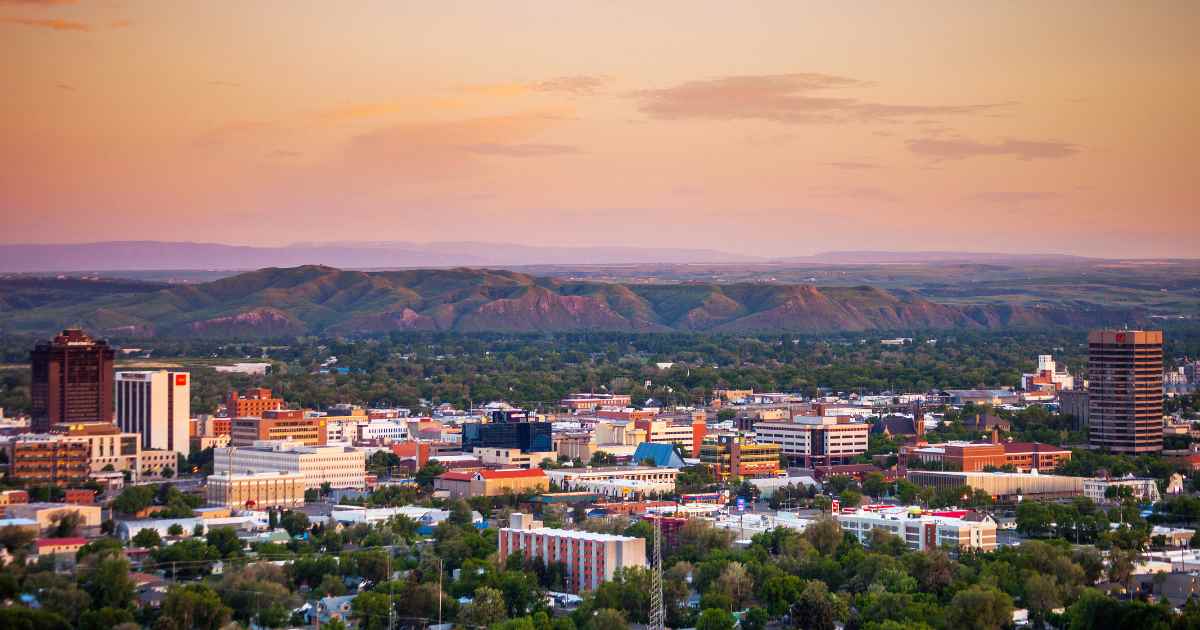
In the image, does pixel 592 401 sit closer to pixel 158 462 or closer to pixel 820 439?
pixel 820 439

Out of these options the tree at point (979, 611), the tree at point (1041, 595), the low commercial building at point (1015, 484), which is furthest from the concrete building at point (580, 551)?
the low commercial building at point (1015, 484)

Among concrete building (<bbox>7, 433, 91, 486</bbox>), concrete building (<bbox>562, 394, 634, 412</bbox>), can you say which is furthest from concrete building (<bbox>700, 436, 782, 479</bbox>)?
concrete building (<bbox>7, 433, 91, 486</bbox>)

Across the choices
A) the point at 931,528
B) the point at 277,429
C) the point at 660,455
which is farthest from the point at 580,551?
the point at 277,429

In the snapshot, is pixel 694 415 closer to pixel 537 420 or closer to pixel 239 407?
pixel 537 420

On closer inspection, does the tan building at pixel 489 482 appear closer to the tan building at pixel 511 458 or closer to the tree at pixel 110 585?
the tan building at pixel 511 458

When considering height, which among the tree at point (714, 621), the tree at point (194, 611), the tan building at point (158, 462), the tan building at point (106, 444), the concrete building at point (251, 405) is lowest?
the tree at point (714, 621)

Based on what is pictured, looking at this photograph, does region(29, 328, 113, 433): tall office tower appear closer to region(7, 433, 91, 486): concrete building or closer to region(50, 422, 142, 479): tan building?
region(50, 422, 142, 479): tan building
